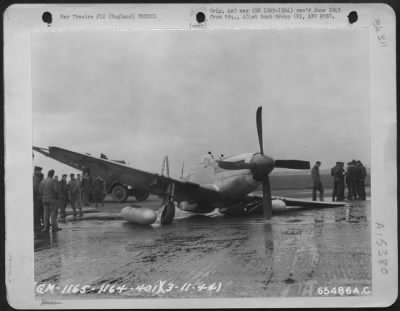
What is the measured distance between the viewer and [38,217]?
1.80 meters

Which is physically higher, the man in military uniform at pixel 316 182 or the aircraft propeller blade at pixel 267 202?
the man in military uniform at pixel 316 182

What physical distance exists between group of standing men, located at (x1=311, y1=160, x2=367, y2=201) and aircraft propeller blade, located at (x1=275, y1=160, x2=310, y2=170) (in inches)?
1.8

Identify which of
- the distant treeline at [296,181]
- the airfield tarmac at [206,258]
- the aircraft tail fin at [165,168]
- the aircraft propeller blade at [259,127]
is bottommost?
the airfield tarmac at [206,258]

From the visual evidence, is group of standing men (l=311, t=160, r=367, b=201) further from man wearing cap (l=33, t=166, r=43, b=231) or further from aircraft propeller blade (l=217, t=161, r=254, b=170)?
man wearing cap (l=33, t=166, r=43, b=231)

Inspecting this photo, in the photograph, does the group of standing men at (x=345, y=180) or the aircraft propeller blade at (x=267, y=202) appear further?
the aircraft propeller blade at (x=267, y=202)

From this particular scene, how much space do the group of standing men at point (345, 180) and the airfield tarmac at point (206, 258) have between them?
1.9 inches

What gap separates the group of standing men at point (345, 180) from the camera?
1.79m

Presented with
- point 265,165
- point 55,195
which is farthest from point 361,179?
point 55,195

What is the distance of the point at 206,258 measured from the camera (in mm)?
1833

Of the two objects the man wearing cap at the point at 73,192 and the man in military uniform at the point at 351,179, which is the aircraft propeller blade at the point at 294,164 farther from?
the man wearing cap at the point at 73,192

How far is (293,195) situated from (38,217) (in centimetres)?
123

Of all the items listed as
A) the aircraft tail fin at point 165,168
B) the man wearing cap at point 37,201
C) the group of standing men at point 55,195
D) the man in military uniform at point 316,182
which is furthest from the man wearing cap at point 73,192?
the man in military uniform at point 316,182

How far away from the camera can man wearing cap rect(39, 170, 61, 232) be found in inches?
71.0

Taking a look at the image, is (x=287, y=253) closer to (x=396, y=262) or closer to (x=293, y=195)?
(x=293, y=195)
